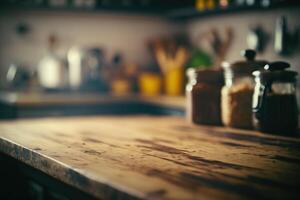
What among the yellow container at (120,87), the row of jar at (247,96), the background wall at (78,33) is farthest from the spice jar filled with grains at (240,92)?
the background wall at (78,33)

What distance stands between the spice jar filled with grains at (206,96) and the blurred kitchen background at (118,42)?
149 centimetres

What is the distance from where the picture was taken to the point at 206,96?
1723 millimetres

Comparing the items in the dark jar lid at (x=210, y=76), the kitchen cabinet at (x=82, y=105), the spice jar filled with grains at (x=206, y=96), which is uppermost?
the dark jar lid at (x=210, y=76)

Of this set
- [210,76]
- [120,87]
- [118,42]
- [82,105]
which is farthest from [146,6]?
[210,76]

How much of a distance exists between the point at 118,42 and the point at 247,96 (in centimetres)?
259

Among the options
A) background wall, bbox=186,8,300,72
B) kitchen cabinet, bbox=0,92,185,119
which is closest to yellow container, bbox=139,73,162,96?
kitchen cabinet, bbox=0,92,185,119

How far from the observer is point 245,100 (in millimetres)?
1601

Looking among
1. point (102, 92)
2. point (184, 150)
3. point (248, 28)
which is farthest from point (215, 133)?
point (102, 92)

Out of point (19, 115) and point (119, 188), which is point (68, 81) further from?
point (119, 188)

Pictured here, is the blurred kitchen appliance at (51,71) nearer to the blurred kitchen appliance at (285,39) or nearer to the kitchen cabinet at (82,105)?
the kitchen cabinet at (82,105)

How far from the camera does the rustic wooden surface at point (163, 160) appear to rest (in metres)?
0.81

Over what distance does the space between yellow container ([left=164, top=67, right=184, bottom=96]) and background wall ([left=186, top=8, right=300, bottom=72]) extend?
0.39 m

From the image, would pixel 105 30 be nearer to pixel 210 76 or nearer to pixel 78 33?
pixel 78 33

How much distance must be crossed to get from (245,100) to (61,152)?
0.72 meters
